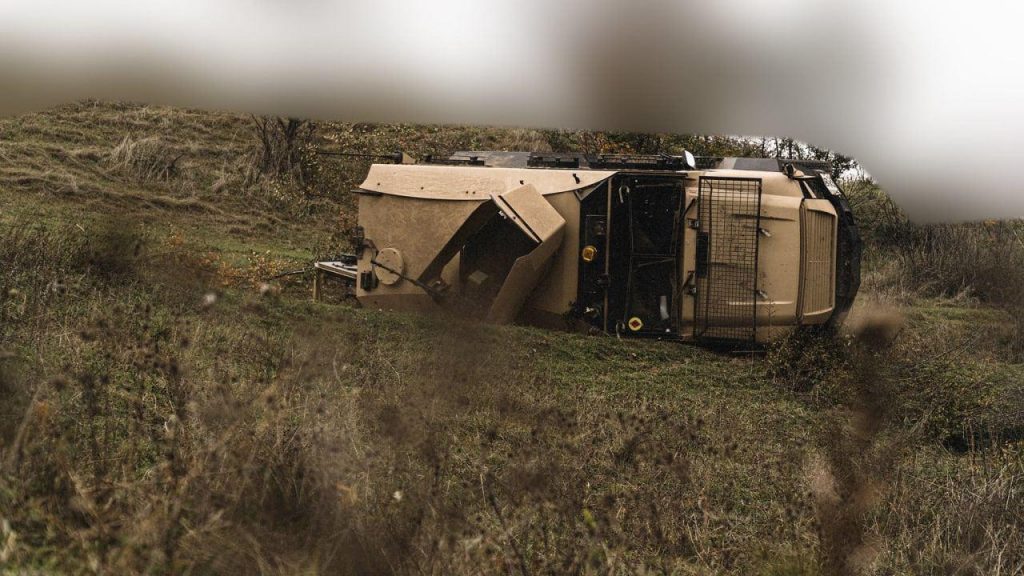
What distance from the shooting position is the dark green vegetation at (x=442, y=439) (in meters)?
5.42

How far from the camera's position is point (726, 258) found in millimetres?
12500

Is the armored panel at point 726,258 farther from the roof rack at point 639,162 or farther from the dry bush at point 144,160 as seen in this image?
the dry bush at point 144,160

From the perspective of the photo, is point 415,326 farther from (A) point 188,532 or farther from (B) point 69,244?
(A) point 188,532

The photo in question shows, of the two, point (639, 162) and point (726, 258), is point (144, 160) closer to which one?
point (639, 162)

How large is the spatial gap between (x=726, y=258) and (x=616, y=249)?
1.29 m

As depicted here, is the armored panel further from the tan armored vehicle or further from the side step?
the side step

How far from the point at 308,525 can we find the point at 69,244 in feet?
25.5

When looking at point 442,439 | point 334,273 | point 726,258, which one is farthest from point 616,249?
point 442,439

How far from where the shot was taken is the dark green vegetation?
5.42 metres

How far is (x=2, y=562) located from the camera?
4.74 meters

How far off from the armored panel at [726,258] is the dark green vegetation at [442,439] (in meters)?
0.41

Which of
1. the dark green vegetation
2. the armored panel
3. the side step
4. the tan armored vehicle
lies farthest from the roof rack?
the side step

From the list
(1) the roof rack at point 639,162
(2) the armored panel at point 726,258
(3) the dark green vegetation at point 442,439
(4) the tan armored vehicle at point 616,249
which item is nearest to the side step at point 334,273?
(3) the dark green vegetation at point 442,439

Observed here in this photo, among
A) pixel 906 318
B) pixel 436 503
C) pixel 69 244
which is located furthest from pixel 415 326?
pixel 906 318
